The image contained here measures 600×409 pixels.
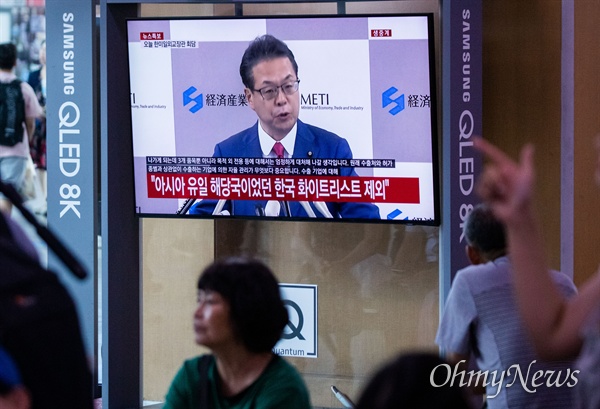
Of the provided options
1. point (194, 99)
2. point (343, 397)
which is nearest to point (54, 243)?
point (343, 397)

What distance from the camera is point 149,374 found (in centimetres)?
581

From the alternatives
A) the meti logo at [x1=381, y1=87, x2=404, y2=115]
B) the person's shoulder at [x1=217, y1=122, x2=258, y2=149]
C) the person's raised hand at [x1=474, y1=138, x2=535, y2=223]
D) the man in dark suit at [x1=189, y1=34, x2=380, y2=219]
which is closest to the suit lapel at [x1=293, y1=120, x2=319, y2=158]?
the man in dark suit at [x1=189, y1=34, x2=380, y2=219]

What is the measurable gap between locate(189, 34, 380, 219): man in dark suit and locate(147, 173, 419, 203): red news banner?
0.04 meters

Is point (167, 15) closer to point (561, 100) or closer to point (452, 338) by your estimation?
point (561, 100)

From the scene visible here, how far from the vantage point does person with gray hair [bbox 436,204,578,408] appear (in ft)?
9.40

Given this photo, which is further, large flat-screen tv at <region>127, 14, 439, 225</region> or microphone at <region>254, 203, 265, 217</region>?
microphone at <region>254, 203, 265, 217</region>

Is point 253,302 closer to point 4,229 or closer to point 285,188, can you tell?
point 4,229

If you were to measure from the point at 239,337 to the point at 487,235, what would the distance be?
3.18 ft

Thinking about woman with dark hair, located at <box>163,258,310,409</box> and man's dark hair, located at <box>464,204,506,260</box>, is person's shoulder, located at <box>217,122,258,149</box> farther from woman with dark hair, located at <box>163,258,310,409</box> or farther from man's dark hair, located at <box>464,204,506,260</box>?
woman with dark hair, located at <box>163,258,310,409</box>

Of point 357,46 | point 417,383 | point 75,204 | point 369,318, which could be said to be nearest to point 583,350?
point 417,383

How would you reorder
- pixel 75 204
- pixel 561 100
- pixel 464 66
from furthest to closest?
pixel 75 204 → pixel 561 100 → pixel 464 66

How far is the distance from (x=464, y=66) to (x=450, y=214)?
2.35 ft

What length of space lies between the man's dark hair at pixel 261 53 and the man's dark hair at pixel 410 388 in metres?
3.70

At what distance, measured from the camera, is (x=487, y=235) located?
308 centimetres
